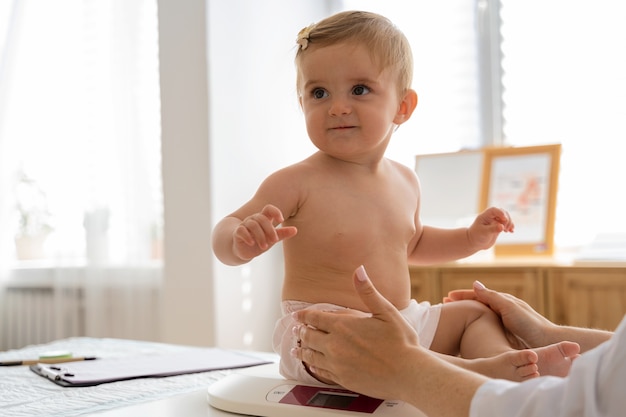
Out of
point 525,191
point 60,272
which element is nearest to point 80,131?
point 60,272

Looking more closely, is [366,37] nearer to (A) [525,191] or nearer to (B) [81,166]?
(A) [525,191]

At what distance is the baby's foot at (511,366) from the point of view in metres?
0.92

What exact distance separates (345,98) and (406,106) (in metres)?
0.16

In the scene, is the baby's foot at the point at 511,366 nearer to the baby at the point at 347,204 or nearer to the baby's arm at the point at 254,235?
the baby at the point at 347,204

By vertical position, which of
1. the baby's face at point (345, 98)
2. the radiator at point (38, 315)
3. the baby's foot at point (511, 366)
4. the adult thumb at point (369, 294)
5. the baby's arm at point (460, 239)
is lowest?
the radiator at point (38, 315)

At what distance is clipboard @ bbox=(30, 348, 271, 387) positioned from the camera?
1.31 metres

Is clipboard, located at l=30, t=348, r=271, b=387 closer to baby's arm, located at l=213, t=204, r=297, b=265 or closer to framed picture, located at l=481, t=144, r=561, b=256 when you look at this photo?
baby's arm, located at l=213, t=204, r=297, b=265

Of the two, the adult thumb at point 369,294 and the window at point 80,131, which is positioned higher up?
the window at point 80,131

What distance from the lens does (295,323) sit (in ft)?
3.51

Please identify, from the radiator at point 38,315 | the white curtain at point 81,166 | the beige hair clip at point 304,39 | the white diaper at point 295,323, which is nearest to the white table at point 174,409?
the white diaper at point 295,323

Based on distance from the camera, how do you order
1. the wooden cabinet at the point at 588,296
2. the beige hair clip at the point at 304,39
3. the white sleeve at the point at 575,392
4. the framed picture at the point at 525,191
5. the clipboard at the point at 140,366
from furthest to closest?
the framed picture at the point at 525,191, the wooden cabinet at the point at 588,296, the clipboard at the point at 140,366, the beige hair clip at the point at 304,39, the white sleeve at the point at 575,392

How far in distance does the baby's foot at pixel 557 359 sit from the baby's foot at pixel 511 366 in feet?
0.07

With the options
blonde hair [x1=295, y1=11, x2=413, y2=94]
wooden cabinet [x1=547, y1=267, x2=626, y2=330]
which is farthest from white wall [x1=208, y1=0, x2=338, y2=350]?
blonde hair [x1=295, y1=11, x2=413, y2=94]

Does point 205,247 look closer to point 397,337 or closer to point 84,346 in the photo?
point 84,346
